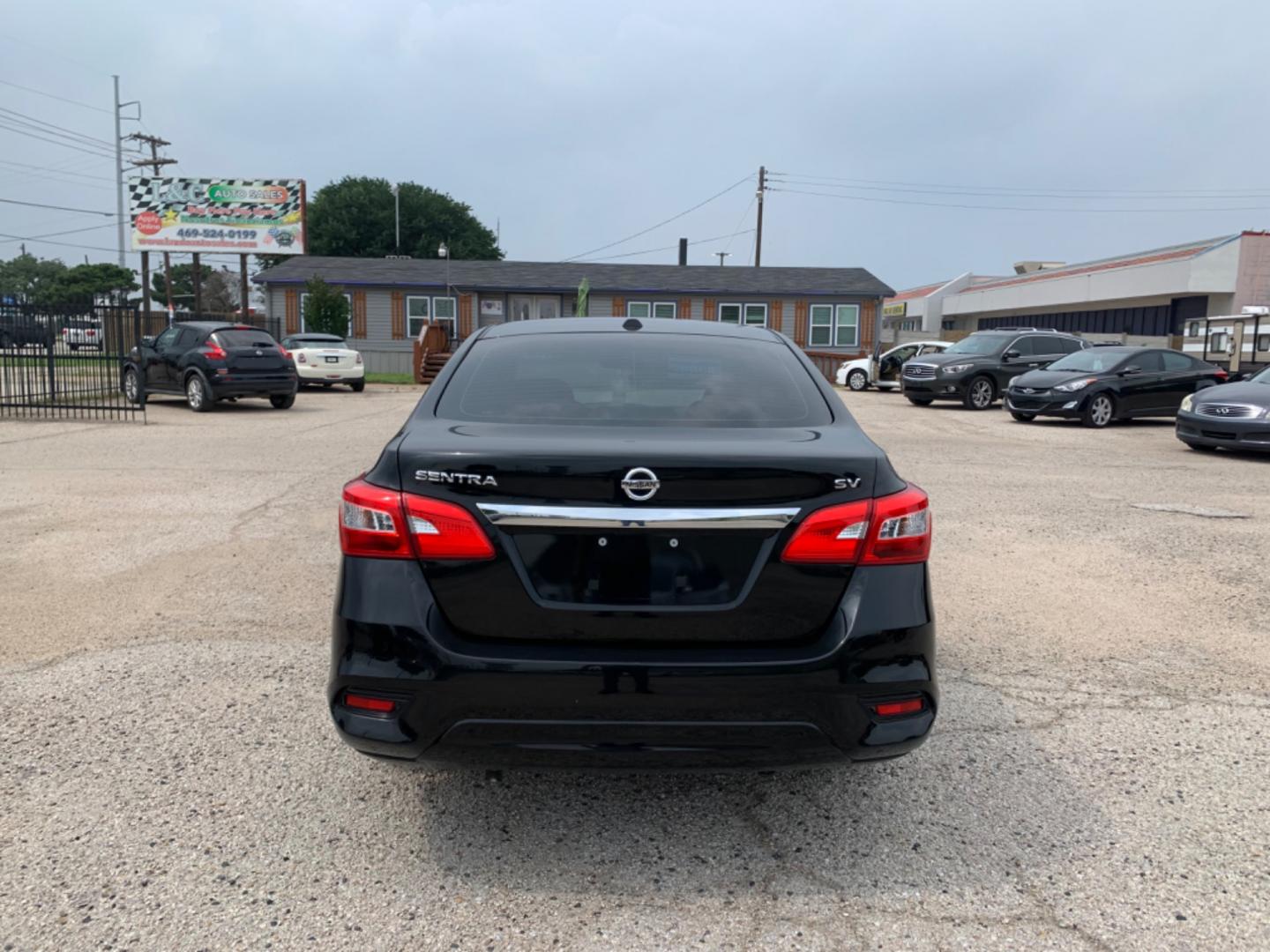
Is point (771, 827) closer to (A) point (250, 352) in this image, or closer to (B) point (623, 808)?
(B) point (623, 808)

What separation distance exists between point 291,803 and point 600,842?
105 cm

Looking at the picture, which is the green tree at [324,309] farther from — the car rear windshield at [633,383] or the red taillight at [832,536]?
the red taillight at [832,536]

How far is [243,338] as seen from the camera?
58.4 feet

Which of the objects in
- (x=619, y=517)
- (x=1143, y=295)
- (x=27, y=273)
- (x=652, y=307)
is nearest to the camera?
(x=619, y=517)

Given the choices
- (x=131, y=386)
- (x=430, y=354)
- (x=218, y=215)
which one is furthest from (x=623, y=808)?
(x=218, y=215)

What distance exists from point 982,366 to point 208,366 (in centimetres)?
1579

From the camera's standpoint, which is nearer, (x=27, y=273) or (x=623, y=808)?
(x=623, y=808)

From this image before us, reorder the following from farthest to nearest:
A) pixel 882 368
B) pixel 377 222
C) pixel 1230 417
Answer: pixel 377 222 < pixel 882 368 < pixel 1230 417

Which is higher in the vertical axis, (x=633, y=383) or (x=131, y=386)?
(x=633, y=383)

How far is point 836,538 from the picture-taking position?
8.88 ft

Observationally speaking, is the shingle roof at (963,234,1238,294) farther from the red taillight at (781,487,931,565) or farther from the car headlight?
the red taillight at (781,487,931,565)

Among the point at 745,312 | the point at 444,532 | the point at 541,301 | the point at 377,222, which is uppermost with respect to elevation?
the point at 377,222

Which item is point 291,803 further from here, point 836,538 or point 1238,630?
point 1238,630

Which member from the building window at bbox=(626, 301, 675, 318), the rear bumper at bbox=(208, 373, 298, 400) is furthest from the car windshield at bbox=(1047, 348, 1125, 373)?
the building window at bbox=(626, 301, 675, 318)
